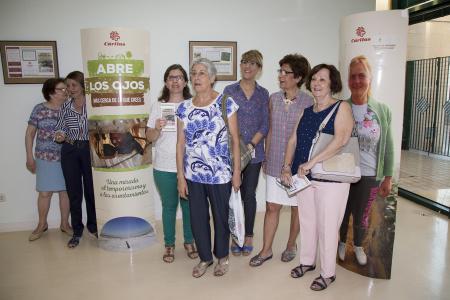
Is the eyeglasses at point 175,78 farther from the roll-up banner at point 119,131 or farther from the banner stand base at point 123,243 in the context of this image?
the banner stand base at point 123,243

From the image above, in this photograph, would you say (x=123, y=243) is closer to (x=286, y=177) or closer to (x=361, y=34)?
(x=286, y=177)

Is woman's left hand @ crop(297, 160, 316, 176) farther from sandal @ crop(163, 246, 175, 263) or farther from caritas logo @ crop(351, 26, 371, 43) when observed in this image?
sandal @ crop(163, 246, 175, 263)

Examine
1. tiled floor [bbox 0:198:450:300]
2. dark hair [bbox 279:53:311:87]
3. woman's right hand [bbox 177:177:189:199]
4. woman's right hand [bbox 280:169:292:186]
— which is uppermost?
dark hair [bbox 279:53:311:87]

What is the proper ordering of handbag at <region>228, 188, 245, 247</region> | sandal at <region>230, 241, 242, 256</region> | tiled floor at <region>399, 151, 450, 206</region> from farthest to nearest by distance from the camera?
tiled floor at <region>399, 151, 450, 206</region> → sandal at <region>230, 241, 242, 256</region> → handbag at <region>228, 188, 245, 247</region>

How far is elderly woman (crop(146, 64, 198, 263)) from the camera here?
288 cm

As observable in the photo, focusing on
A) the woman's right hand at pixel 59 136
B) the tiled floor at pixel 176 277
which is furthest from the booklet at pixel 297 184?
the woman's right hand at pixel 59 136

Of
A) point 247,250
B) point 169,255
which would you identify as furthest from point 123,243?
point 247,250

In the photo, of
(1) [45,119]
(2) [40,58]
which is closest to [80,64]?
(2) [40,58]

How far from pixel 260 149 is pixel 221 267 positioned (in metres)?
1.00

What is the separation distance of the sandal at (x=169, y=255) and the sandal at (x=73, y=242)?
3.03ft

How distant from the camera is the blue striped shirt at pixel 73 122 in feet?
Result: 10.7

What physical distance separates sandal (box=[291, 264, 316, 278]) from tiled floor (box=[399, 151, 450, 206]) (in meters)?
2.54

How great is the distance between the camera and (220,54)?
3898mm

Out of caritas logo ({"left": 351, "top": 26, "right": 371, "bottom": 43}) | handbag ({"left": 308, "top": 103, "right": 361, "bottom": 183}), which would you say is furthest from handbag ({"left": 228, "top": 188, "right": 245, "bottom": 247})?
caritas logo ({"left": 351, "top": 26, "right": 371, "bottom": 43})
